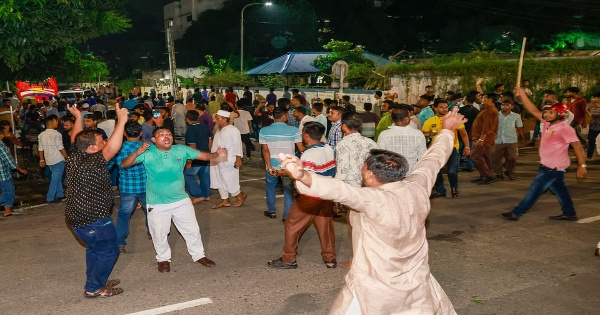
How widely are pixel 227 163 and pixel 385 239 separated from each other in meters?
6.32

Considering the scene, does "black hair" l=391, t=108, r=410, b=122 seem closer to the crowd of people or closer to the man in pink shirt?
the crowd of people

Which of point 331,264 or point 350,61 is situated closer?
point 331,264

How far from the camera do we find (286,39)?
4828cm

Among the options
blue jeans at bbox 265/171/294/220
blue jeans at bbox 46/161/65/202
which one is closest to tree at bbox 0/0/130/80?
blue jeans at bbox 46/161/65/202

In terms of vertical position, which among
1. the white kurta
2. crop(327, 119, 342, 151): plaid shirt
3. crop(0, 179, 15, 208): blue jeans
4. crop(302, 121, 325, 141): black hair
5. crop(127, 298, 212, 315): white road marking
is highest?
crop(302, 121, 325, 141): black hair

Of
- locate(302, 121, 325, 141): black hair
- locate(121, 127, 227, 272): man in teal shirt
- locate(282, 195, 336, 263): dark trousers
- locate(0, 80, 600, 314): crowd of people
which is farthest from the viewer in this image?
locate(302, 121, 325, 141): black hair

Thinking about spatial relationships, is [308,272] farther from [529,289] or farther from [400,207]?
[400,207]

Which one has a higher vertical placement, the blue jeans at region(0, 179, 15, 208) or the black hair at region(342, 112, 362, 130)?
the black hair at region(342, 112, 362, 130)

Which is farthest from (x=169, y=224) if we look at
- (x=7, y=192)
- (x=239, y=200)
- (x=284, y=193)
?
(x=7, y=192)

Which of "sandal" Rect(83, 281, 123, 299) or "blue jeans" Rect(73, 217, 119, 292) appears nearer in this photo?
"blue jeans" Rect(73, 217, 119, 292)

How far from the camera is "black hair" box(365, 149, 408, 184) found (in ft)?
12.4

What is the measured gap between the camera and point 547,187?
8.19m

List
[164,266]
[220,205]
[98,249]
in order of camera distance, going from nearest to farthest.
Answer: [98,249], [164,266], [220,205]

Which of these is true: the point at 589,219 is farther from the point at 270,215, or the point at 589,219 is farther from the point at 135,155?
the point at 135,155
